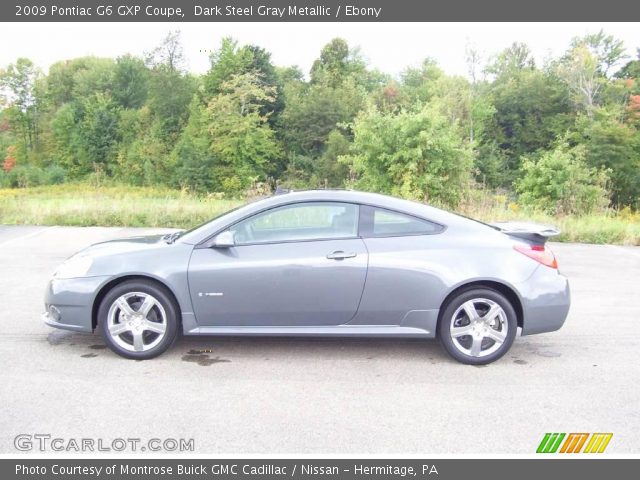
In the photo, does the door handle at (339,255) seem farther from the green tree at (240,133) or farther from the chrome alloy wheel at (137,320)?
the green tree at (240,133)

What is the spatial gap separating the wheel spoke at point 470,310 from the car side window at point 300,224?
1.08m

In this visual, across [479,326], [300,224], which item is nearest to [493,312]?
[479,326]

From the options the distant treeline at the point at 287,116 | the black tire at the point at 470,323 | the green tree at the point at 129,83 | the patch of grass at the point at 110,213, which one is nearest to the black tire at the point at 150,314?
the black tire at the point at 470,323

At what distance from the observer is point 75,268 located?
499 cm

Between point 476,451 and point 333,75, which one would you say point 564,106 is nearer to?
point 333,75

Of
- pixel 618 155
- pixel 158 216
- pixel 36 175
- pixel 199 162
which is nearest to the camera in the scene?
pixel 158 216

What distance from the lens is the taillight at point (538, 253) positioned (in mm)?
4977

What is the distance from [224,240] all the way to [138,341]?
1.10 m

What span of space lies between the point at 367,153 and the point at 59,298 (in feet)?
55.1

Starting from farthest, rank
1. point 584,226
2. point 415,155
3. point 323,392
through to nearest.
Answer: point 415,155 < point 584,226 < point 323,392

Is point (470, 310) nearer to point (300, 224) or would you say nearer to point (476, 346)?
point (476, 346)

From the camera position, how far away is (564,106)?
196 feet

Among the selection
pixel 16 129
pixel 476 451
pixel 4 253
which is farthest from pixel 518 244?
pixel 16 129
